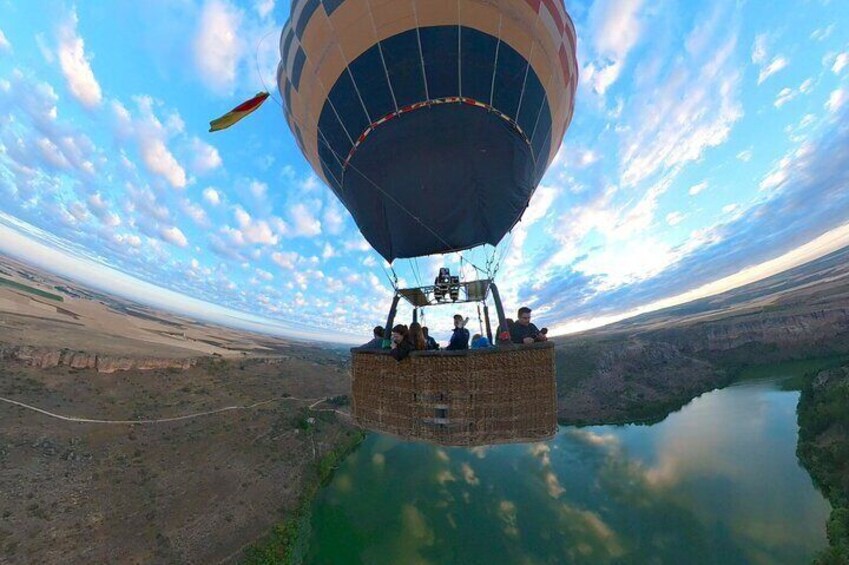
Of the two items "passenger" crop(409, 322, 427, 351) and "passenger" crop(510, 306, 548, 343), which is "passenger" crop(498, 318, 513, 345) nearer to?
"passenger" crop(510, 306, 548, 343)

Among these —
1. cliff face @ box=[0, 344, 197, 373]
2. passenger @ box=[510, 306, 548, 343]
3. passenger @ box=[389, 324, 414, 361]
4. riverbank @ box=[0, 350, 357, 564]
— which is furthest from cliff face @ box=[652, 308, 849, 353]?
cliff face @ box=[0, 344, 197, 373]

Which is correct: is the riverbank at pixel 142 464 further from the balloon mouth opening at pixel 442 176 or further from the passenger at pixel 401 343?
the balloon mouth opening at pixel 442 176

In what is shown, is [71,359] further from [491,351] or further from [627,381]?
[627,381]

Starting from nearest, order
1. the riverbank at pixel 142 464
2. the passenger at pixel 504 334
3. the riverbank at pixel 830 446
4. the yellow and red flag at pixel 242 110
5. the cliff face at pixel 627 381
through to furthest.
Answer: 1. the passenger at pixel 504 334
2. the yellow and red flag at pixel 242 110
3. the riverbank at pixel 830 446
4. the riverbank at pixel 142 464
5. the cliff face at pixel 627 381

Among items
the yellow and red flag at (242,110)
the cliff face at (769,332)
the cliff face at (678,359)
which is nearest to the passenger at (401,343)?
the yellow and red flag at (242,110)

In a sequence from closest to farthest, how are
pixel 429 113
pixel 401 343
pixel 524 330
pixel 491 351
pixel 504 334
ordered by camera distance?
pixel 491 351, pixel 401 343, pixel 504 334, pixel 524 330, pixel 429 113

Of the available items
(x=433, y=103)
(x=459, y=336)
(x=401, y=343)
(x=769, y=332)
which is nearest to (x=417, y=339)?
(x=401, y=343)

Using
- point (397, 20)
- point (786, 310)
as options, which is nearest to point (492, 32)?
point (397, 20)
